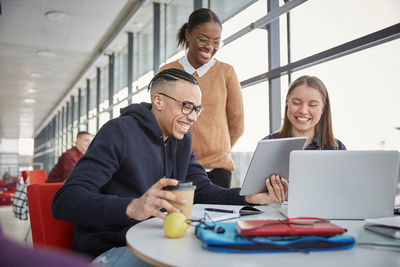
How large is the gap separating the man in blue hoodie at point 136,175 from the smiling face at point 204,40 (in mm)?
735

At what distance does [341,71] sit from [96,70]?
759cm

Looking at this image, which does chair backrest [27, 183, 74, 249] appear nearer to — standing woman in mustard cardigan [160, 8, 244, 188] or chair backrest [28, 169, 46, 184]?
standing woman in mustard cardigan [160, 8, 244, 188]

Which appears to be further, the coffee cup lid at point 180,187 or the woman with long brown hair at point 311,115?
the woman with long brown hair at point 311,115

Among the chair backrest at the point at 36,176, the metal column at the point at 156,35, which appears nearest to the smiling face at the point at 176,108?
the chair backrest at the point at 36,176

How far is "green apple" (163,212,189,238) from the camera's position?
0.94 meters

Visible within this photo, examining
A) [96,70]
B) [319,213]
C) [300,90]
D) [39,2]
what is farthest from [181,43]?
[96,70]

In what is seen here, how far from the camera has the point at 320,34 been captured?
106 inches

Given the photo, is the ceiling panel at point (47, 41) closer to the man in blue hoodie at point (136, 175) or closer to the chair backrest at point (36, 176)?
the chair backrest at point (36, 176)

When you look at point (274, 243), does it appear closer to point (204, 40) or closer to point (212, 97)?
point (212, 97)

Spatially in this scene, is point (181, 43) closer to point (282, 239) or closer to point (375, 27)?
point (375, 27)

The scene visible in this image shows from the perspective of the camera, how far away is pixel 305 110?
2.14 m

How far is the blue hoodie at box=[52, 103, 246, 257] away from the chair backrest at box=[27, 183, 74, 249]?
90mm

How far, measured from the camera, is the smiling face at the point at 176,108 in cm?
152

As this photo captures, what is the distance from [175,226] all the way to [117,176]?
0.52 m
